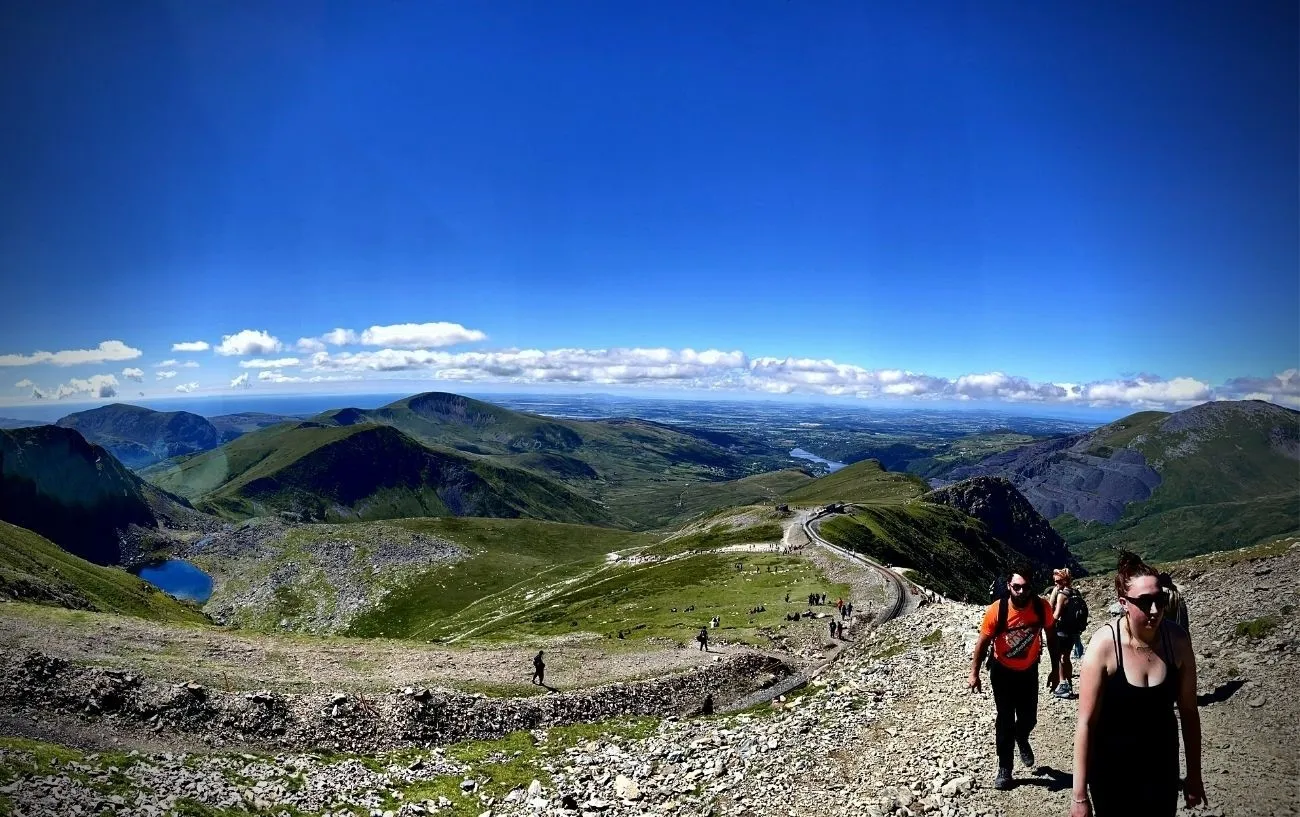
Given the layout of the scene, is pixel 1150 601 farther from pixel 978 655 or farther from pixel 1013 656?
pixel 978 655

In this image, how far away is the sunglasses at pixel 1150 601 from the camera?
25.2ft

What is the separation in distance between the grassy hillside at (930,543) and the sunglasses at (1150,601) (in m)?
68.6

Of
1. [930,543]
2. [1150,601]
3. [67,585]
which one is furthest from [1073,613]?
[930,543]

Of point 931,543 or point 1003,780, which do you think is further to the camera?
point 931,543

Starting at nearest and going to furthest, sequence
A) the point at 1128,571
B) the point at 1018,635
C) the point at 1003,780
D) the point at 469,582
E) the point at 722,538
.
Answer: the point at 1128,571
the point at 1018,635
the point at 1003,780
the point at 722,538
the point at 469,582

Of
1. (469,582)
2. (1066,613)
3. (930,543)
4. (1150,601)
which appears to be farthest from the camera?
(469,582)

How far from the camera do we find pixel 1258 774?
1330 cm

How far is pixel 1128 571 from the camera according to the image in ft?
28.4

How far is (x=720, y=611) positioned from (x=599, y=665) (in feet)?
77.5

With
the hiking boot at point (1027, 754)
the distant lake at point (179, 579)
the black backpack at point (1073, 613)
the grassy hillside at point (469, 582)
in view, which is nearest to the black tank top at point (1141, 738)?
the hiking boot at point (1027, 754)

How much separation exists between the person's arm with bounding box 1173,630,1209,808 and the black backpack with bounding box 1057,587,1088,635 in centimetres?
1285

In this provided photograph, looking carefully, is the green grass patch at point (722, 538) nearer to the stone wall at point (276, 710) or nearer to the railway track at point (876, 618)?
the railway track at point (876, 618)

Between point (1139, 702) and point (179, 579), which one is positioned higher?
point (1139, 702)

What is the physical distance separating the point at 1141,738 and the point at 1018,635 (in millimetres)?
6822
